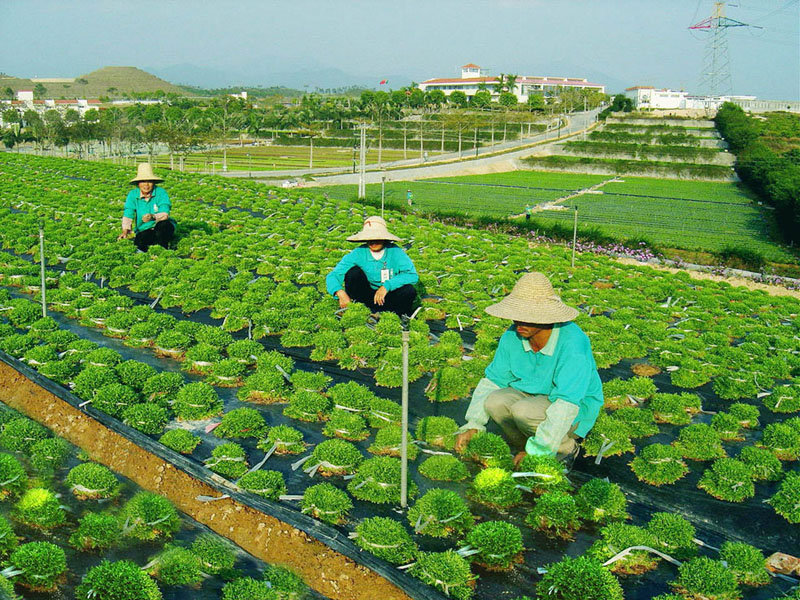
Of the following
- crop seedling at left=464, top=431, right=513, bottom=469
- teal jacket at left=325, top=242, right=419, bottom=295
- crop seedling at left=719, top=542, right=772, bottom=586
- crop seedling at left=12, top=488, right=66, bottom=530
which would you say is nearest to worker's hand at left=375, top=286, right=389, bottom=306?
teal jacket at left=325, top=242, right=419, bottom=295

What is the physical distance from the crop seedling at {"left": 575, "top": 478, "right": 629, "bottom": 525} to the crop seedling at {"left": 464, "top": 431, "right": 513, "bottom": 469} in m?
0.60

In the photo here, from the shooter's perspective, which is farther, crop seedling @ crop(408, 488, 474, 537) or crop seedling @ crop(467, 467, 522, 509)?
crop seedling @ crop(467, 467, 522, 509)

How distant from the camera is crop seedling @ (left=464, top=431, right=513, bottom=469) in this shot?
192 inches

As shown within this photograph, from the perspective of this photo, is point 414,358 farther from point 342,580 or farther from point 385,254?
point 342,580

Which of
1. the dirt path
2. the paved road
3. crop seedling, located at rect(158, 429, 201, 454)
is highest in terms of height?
the paved road

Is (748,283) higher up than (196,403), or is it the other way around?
(196,403)

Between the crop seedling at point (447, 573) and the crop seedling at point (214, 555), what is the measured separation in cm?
104

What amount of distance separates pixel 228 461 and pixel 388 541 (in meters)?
1.50

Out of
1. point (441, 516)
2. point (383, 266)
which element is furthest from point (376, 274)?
point (441, 516)

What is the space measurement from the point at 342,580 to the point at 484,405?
5.84 feet

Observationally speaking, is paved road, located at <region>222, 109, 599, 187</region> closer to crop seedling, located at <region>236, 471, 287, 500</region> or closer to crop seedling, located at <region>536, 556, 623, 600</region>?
crop seedling, located at <region>236, 471, 287, 500</region>

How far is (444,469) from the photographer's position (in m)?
4.80

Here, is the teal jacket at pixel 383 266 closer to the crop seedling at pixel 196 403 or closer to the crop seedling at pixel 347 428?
the crop seedling at pixel 196 403

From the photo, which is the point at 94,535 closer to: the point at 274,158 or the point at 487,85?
the point at 274,158
